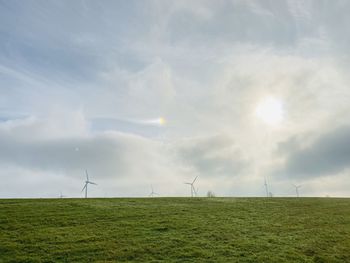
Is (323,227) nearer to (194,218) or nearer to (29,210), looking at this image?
(194,218)

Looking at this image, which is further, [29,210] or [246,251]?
[29,210]

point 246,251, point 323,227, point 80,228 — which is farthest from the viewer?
point 323,227

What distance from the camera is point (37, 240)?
24000 millimetres

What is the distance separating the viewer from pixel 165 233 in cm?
2672

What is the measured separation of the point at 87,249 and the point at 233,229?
1240cm

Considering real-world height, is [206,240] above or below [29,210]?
below

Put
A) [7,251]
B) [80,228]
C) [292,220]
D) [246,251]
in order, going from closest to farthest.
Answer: [7,251] < [246,251] < [80,228] < [292,220]

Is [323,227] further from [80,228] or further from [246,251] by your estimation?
[80,228]

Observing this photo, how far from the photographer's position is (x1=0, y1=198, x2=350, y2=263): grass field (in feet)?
71.6

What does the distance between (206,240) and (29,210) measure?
18500 mm

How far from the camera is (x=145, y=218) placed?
31.9 metres

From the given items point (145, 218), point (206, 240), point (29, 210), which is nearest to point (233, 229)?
point (206, 240)

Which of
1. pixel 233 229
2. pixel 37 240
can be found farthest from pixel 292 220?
pixel 37 240

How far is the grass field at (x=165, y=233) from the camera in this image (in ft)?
71.6
